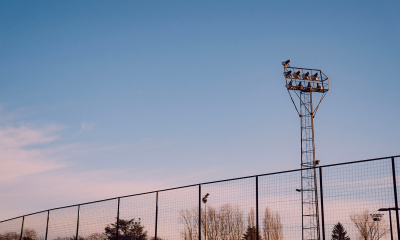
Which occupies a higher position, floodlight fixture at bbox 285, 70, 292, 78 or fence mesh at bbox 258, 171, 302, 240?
floodlight fixture at bbox 285, 70, 292, 78

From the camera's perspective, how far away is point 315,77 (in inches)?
1387

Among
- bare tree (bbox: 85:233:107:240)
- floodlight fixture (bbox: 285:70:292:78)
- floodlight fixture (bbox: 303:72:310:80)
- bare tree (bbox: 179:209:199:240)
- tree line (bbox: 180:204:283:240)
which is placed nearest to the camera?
tree line (bbox: 180:204:283:240)

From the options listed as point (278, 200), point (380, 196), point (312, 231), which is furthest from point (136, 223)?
point (312, 231)

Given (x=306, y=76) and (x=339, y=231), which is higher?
(x=306, y=76)

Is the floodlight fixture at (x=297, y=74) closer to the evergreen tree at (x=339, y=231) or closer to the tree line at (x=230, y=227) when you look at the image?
the tree line at (x=230, y=227)

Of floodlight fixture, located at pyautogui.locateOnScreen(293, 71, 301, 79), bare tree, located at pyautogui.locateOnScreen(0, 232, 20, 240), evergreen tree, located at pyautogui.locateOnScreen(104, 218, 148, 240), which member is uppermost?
floodlight fixture, located at pyautogui.locateOnScreen(293, 71, 301, 79)

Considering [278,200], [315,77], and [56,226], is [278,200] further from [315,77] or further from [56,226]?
[315,77]

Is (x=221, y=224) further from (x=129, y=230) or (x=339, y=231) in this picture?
(x=339, y=231)

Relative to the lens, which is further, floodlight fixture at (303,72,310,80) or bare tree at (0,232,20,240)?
floodlight fixture at (303,72,310,80)

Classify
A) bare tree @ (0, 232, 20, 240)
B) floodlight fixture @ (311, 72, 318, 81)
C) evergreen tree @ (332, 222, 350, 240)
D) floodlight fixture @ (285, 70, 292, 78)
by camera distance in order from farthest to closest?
→ floodlight fixture @ (311, 72, 318, 81) → floodlight fixture @ (285, 70, 292, 78) → bare tree @ (0, 232, 20, 240) → evergreen tree @ (332, 222, 350, 240)

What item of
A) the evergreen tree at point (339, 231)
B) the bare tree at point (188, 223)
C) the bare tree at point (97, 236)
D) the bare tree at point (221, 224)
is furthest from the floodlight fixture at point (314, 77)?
the evergreen tree at point (339, 231)

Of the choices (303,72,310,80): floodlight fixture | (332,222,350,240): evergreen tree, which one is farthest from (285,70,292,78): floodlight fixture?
(332,222,350,240): evergreen tree

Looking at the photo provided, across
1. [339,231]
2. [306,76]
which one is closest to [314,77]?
[306,76]

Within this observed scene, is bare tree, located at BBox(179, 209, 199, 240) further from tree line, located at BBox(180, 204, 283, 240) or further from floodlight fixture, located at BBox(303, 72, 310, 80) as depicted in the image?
floodlight fixture, located at BBox(303, 72, 310, 80)
